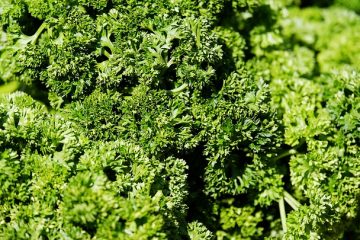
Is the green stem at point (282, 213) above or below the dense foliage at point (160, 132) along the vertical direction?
below

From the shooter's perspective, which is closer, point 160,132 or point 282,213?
point 160,132

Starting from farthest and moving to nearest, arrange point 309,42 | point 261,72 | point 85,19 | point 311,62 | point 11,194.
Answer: point 309,42 < point 311,62 < point 261,72 < point 85,19 < point 11,194

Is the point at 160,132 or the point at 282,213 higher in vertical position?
the point at 160,132

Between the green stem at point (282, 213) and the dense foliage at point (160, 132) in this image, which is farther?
the green stem at point (282, 213)

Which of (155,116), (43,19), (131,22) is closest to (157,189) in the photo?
(155,116)

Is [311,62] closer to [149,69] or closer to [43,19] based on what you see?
[149,69]

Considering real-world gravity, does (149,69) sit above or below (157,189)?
above

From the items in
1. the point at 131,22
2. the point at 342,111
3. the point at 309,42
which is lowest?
the point at 309,42

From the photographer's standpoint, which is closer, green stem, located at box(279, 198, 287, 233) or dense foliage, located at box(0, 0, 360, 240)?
dense foliage, located at box(0, 0, 360, 240)
